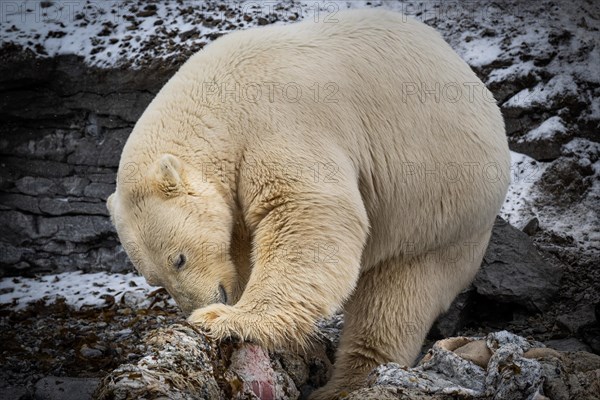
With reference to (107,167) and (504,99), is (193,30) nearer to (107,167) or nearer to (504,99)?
(107,167)

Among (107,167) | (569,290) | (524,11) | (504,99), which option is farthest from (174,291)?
(524,11)

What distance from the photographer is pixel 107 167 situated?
342 inches

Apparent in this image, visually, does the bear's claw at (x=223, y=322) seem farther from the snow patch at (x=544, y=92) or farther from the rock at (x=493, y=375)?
the snow patch at (x=544, y=92)

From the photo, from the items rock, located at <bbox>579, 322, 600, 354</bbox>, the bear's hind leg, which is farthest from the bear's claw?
rock, located at <bbox>579, 322, 600, 354</bbox>

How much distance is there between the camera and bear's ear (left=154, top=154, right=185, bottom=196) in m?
3.88

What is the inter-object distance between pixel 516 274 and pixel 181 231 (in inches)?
143

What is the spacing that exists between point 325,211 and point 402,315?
1213mm

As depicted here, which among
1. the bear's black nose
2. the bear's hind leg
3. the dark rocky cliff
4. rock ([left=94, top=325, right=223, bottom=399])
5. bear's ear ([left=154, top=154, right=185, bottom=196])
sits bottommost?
the dark rocky cliff

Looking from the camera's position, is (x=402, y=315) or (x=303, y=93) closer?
(x=303, y=93)

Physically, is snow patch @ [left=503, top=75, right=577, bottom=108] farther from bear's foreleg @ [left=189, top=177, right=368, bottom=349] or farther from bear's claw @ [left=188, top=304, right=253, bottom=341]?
bear's claw @ [left=188, top=304, right=253, bottom=341]

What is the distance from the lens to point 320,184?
12.6ft

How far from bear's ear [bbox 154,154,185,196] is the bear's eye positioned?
1.25 ft

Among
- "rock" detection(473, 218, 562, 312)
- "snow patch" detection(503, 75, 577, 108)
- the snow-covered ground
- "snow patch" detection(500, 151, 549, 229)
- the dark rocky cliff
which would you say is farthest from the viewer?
the dark rocky cliff

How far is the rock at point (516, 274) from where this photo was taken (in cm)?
620
